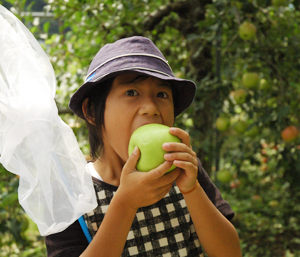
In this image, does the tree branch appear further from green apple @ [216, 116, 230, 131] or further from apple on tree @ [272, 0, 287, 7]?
green apple @ [216, 116, 230, 131]

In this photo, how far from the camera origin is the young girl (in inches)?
30.3

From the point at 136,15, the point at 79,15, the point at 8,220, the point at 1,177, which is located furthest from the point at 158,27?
the point at 8,220

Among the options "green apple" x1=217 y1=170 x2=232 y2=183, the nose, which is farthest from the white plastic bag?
"green apple" x1=217 y1=170 x2=232 y2=183

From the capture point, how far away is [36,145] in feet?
2.53

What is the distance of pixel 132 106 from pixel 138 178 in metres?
0.19

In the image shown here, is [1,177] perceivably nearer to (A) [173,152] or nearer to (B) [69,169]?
(B) [69,169]

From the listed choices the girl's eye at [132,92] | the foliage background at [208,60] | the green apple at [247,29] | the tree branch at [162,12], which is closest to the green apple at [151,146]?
the girl's eye at [132,92]

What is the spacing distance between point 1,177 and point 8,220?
250 millimetres

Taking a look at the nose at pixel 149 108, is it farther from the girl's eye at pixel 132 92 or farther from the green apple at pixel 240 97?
the green apple at pixel 240 97

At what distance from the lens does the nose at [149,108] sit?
82cm

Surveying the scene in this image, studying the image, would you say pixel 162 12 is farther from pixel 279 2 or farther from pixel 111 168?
pixel 111 168

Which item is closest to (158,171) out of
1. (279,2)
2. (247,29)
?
(247,29)

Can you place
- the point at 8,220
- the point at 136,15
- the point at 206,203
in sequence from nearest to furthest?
the point at 206,203 < the point at 8,220 < the point at 136,15

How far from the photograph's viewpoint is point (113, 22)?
2029 mm
